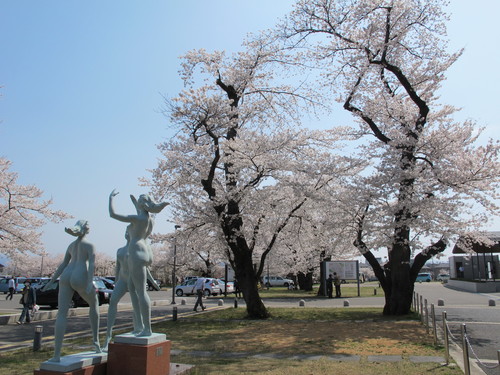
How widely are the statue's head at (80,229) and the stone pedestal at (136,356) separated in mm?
1721

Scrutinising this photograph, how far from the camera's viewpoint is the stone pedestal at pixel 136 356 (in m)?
5.74

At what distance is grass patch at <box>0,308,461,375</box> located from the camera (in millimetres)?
7227

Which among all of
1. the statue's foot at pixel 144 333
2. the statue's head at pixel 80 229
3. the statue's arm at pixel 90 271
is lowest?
the statue's foot at pixel 144 333

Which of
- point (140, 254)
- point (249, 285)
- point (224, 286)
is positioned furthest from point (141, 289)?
point (224, 286)

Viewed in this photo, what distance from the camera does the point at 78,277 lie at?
5.98m

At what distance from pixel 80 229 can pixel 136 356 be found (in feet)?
7.01

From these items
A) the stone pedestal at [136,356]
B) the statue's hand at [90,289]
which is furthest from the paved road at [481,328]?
the statue's hand at [90,289]

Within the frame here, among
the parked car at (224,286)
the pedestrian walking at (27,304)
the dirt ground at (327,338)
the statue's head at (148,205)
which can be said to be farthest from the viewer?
the parked car at (224,286)

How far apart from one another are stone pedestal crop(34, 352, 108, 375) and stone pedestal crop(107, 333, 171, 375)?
146 mm

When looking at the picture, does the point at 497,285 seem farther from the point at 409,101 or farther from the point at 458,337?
the point at 458,337

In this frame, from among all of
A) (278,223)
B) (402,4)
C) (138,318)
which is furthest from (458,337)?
(402,4)

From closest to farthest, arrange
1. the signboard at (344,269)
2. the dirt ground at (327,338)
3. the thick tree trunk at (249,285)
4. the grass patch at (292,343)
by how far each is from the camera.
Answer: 1. the grass patch at (292,343)
2. the dirt ground at (327,338)
3. the thick tree trunk at (249,285)
4. the signboard at (344,269)

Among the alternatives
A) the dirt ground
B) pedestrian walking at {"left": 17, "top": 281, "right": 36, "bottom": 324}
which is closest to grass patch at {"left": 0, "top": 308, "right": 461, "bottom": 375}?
the dirt ground

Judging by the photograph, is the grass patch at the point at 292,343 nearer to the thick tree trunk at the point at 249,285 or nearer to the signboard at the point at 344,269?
the thick tree trunk at the point at 249,285
